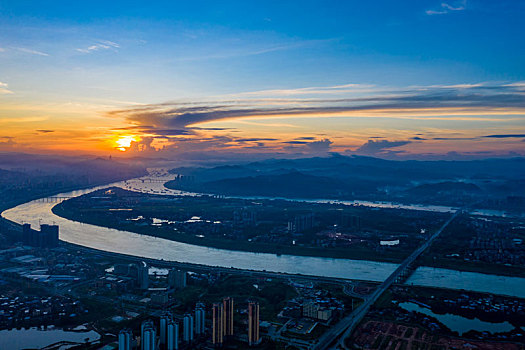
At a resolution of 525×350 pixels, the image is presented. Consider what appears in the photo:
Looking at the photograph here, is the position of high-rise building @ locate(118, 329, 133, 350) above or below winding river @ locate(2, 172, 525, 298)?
above

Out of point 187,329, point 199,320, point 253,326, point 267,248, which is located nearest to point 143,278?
point 199,320

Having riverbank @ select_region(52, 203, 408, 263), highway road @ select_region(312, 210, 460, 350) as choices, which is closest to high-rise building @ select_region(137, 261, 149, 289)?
highway road @ select_region(312, 210, 460, 350)

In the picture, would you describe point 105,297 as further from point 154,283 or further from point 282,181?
point 282,181

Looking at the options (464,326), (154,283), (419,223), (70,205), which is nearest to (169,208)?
(70,205)

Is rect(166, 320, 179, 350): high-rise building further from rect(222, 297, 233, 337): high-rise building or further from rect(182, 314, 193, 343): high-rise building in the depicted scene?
rect(222, 297, 233, 337): high-rise building

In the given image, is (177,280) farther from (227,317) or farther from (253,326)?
(253,326)

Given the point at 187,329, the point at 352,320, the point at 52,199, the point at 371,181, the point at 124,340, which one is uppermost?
the point at 124,340

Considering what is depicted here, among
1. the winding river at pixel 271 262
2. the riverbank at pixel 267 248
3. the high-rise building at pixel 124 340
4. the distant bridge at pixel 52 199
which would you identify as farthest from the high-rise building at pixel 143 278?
the distant bridge at pixel 52 199
